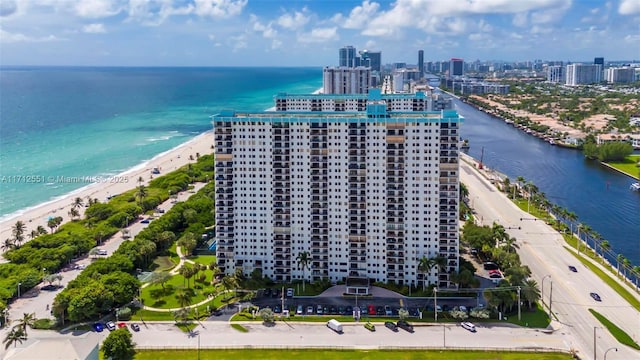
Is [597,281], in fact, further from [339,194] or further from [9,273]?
[9,273]

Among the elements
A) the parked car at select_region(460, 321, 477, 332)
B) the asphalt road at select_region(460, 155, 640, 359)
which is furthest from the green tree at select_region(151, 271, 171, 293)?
the asphalt road at select_region(460, 155, 640, 359)

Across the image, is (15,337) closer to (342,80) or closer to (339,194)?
(339,194)

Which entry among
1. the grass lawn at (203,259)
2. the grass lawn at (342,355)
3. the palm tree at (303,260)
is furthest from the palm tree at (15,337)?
the palm tree at (303,260)

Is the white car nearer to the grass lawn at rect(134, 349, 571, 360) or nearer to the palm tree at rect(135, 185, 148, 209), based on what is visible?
the grass lawn at rect(134, 349, 571, 360)

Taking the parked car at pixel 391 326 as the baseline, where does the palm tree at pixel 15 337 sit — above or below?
above

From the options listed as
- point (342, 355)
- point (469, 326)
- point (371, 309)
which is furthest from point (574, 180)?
point (342, 355)

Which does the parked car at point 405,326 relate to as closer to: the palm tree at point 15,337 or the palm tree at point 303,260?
the palm tree at point 303,260
